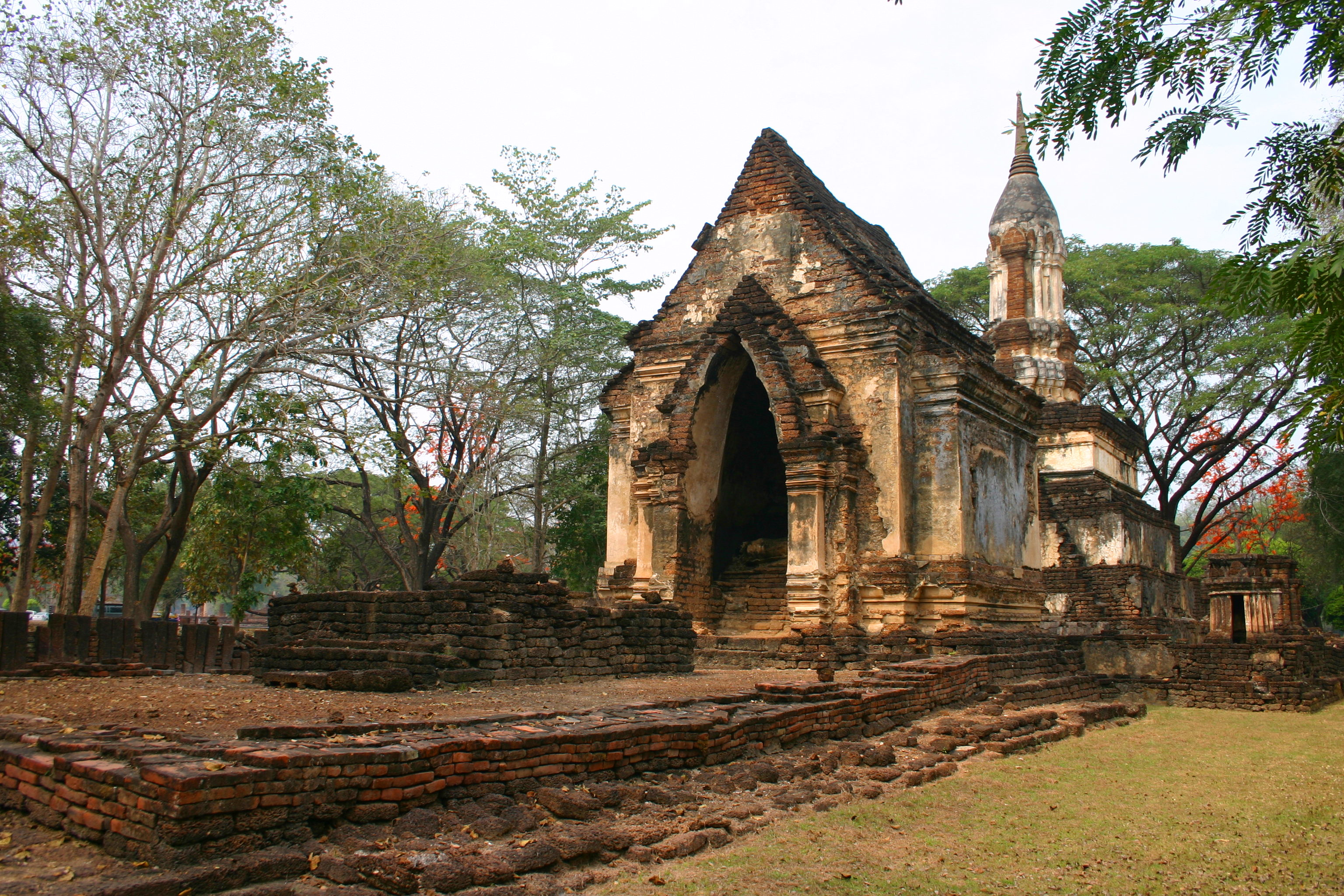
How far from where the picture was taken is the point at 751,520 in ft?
53.6

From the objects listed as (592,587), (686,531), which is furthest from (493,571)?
(592,587)

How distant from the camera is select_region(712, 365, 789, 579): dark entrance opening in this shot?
15727mm

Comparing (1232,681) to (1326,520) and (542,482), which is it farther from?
(542,482)

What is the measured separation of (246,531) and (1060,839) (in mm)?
19515

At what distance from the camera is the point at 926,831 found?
512 cm

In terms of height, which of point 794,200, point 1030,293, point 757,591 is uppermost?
point 1030,293

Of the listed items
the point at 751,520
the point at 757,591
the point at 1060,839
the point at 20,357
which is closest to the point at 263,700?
the point at 1060,839

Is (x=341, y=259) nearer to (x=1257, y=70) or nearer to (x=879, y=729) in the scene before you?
(x=879, y=729)

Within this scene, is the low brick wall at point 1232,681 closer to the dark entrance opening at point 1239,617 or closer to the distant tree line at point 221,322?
the dark entrance opening at point 1239,617

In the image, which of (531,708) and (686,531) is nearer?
(531,708)

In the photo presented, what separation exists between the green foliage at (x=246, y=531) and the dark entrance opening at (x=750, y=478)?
726cm

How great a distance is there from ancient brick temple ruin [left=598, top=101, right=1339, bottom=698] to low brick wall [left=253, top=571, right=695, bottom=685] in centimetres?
123

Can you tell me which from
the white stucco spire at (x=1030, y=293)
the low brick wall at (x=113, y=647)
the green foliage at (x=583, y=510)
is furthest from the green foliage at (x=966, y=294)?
the low brick wall at (x=113, y=647)

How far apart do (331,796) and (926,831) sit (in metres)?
2.92
